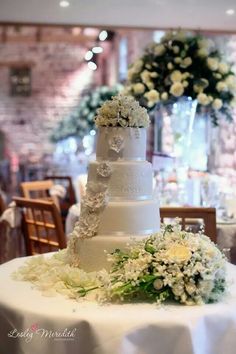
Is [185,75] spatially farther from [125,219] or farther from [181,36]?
[125,219]

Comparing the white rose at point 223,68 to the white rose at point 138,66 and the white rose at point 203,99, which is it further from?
the white rose at point 138,66

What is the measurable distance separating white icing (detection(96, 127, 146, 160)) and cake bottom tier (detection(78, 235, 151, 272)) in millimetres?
305

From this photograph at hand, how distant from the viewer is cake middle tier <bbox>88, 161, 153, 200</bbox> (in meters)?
2.01

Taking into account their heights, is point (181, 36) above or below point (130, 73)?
above

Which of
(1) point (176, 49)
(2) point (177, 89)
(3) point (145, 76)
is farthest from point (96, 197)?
(1) point (176, 49)

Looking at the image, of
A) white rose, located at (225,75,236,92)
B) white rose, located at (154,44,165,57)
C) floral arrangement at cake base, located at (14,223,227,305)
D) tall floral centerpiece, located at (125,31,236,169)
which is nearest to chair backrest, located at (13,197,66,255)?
floral arrangement at cake base, located at (14,223,227,305)

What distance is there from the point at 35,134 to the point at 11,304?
9.00 meters

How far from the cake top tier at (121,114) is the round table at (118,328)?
2.20 ft

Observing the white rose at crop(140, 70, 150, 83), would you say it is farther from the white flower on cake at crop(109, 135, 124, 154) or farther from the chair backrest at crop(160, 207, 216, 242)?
the white flower on cake at crop(109, 135, 124, 154)

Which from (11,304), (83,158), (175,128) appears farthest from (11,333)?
(83,158)

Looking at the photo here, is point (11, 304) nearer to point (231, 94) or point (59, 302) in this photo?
point (59, 302)

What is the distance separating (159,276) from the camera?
1674mm

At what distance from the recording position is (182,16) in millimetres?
5078

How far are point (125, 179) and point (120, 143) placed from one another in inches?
5.3
